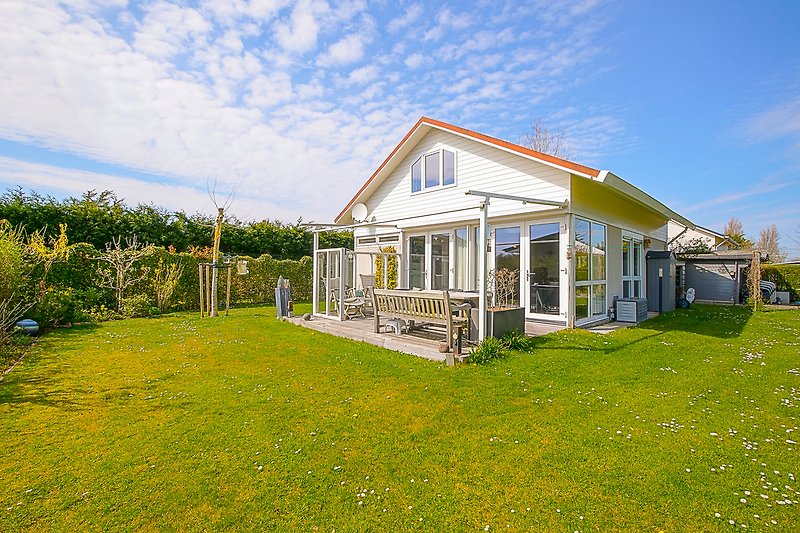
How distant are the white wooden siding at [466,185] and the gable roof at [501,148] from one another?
231mm

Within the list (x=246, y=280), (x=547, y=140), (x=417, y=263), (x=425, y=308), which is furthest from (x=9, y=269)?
(x=547, y=140)

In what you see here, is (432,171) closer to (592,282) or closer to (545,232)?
(545,232)

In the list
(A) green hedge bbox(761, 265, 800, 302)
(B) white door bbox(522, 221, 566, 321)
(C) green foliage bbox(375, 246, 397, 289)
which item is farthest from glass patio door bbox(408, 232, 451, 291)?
(A) green hedge bbox(761, 265, 800, 302)

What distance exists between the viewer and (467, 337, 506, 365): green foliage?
6176mm

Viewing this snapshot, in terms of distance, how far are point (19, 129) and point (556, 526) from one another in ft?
52.2

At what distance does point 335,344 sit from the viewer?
775 centimetres

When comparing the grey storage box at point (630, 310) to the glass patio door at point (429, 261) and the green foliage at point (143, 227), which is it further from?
the green foliage at point (143, 227)

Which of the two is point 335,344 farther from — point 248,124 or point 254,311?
point 248,124

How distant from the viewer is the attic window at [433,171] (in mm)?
10961

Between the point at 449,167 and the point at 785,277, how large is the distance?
19.5 meters

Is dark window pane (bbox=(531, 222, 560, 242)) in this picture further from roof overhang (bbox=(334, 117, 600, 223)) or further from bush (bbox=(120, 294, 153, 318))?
bush (bbox=(120, 294, 153, 318))

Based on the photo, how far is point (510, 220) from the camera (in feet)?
32.8

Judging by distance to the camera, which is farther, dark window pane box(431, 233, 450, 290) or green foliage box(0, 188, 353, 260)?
green foliage box(0, 188, 353, 260)

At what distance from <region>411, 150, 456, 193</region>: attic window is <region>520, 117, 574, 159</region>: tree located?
14.6 meters
